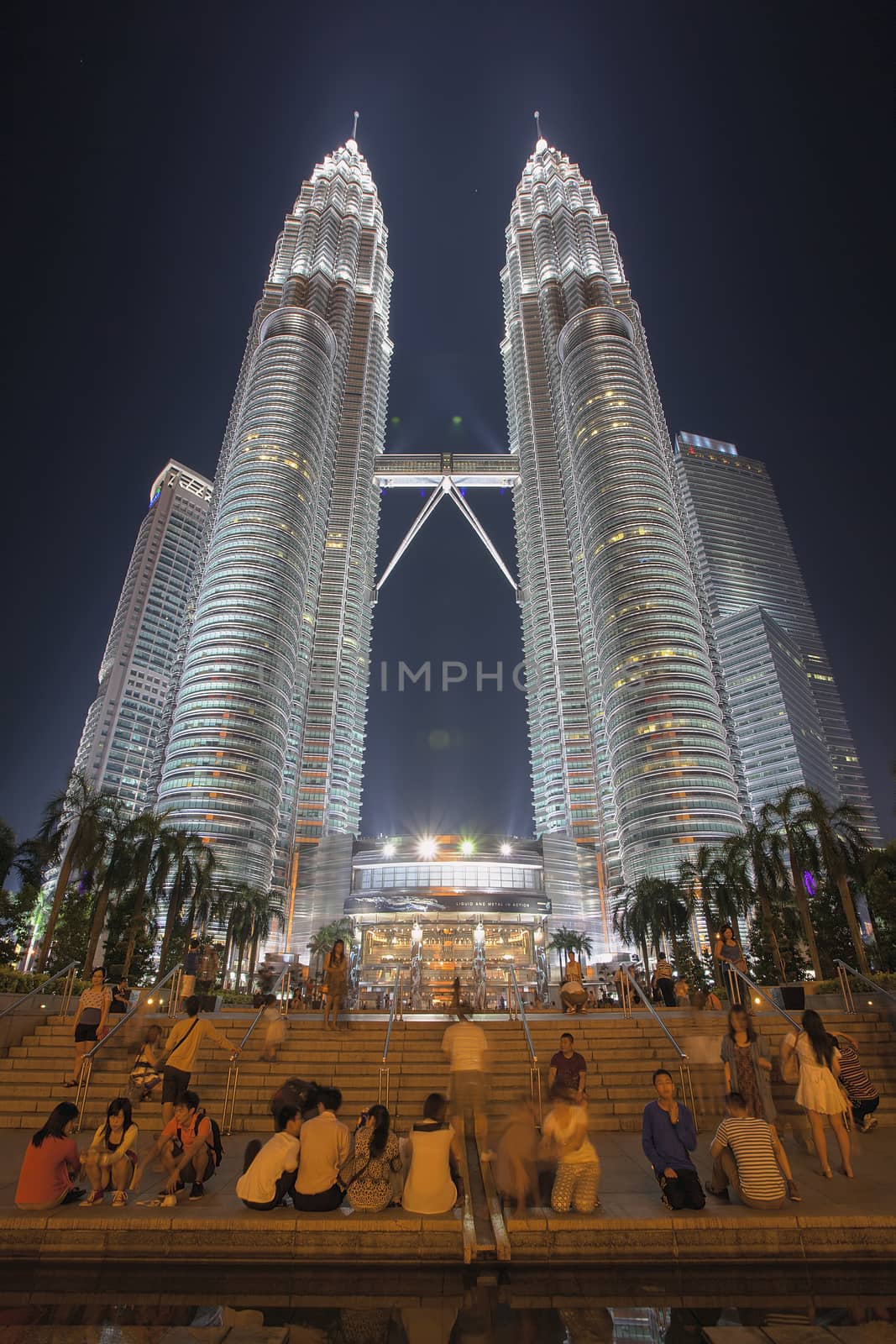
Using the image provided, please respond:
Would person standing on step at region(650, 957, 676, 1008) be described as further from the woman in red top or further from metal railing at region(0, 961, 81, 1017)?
the woman in red top

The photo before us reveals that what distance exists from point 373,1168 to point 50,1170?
3445 millimetres

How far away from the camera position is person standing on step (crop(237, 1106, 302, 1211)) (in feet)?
23.8

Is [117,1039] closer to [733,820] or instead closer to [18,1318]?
[18,1318]

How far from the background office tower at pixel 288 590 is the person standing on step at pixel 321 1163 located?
4201 inches

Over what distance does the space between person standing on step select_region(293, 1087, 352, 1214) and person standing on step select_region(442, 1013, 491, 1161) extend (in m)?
2.38

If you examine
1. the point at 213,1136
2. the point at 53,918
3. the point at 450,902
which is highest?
the point at 450,902

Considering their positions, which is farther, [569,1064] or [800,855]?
[800,855]

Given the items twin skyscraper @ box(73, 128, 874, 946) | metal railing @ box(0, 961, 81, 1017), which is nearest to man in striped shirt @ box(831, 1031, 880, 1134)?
metal railing @ box(0, 961, 81, 1017)

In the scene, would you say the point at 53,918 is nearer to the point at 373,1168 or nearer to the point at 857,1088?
the point at 373,1168

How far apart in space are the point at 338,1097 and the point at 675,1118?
12.5 ft

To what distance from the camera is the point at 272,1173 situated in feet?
24.0

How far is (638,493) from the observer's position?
13738 cm

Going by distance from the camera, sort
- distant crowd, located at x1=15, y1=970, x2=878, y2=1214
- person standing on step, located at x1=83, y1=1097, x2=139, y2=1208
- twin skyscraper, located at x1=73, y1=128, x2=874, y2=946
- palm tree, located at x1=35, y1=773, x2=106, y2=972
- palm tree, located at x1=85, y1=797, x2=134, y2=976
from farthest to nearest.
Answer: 1. twin skyscraper, located at x1=73, y1=128, x2=874, y2=946
2. palm tree, located at x1=85, y1=797, x2=134, y2=976
3. palm tree, located at x1=35, y1=773, x2=106, y2=972
4. person standing on step, located at x1=83, y1=1097, x2=139, y2=1208
5. distant crowd, located at x1=15, y1=970, x2=878, y2=1214

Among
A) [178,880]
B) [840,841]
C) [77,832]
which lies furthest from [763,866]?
[77,832]
